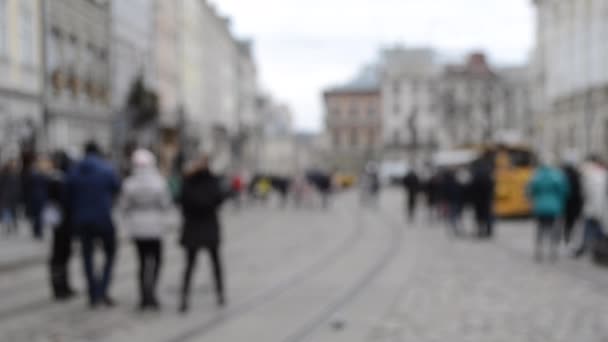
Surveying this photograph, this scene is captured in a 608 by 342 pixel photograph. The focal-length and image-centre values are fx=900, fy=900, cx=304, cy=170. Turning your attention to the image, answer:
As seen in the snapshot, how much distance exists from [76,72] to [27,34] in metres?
4.99

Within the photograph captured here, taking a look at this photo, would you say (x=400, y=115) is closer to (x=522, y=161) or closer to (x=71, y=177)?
(x=522, y=161)

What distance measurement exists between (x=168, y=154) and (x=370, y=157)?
59.6 meters

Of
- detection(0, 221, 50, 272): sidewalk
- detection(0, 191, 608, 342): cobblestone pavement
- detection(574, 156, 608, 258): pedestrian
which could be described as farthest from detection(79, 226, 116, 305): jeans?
detection(574, 156, 608, 258): pedestrian

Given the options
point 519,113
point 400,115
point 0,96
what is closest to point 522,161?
point 0,96

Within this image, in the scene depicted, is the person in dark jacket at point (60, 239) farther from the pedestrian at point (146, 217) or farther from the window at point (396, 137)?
the window at point (396, 137)

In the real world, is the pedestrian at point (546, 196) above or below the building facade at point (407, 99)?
below

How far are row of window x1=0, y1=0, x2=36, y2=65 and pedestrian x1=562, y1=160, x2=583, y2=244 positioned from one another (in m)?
18.0

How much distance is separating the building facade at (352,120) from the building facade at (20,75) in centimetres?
8070

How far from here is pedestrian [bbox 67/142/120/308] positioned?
378 inches

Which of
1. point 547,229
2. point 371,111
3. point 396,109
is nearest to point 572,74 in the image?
point 547,229

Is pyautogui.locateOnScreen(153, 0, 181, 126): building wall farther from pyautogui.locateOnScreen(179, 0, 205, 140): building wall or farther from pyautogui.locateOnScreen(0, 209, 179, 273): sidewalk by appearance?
pyautogui.locateOnScreen(0, 209, 179, 273): sidewalk

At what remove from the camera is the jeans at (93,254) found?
9.64 meters

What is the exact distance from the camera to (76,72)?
34.6 meters

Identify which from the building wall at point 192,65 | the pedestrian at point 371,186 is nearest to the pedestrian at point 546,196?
the pedestrian at point 371,186
